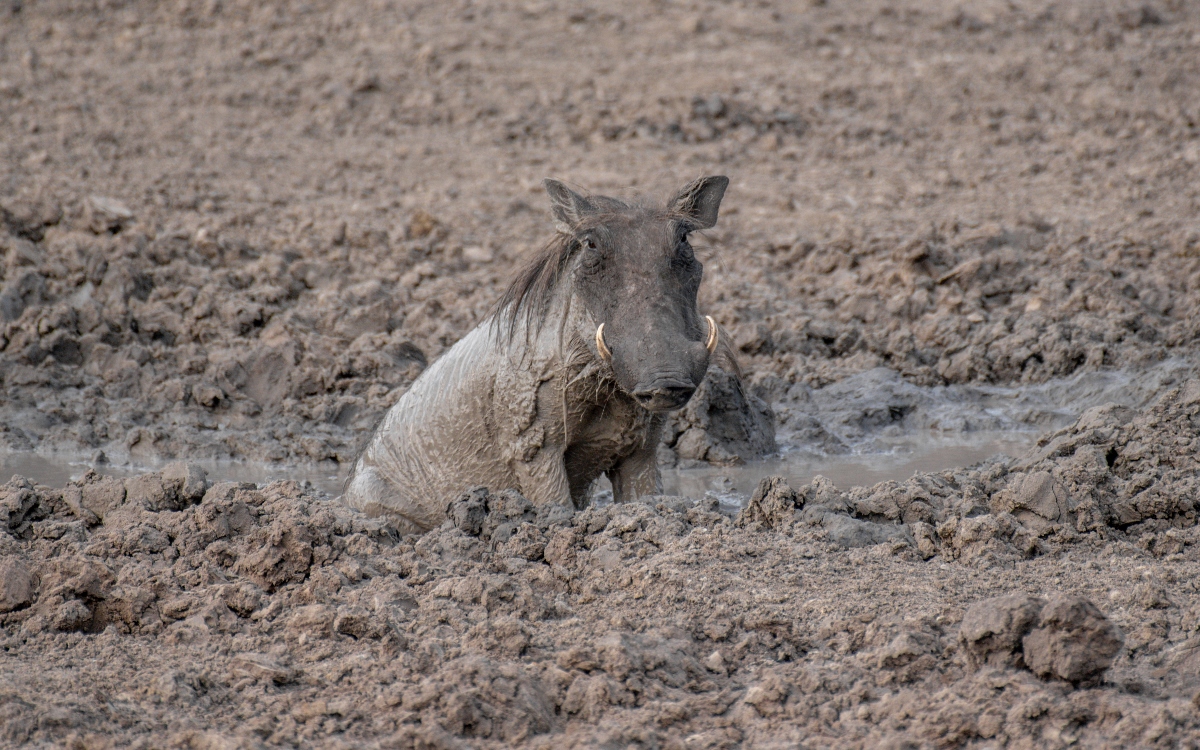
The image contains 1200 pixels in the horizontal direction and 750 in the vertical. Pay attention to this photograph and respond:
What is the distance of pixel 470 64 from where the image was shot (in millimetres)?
14070

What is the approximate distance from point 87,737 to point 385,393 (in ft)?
18.0

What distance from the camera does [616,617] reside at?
4051mm

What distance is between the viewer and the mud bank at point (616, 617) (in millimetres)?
3346

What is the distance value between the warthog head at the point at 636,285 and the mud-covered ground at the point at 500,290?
547mm

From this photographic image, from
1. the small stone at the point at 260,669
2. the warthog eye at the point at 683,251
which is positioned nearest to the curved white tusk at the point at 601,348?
the warthog eye at the point at 683,251

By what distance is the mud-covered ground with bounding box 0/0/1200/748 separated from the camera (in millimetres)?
3514

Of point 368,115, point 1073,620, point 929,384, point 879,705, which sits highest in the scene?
point 368,115

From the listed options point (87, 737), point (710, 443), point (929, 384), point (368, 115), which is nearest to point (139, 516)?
point (87, 737)

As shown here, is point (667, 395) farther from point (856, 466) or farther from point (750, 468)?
point (856, 466)

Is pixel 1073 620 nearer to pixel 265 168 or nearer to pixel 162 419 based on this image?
pixel 162 419

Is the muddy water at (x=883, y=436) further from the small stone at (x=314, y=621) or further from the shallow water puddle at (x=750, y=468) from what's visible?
the small stone at (x=314, y=621)

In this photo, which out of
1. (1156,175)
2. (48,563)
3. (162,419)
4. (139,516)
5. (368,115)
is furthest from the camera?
(368,115)

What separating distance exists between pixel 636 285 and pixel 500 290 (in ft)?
17.3

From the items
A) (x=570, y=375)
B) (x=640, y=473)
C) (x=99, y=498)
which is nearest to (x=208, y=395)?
(x=99, y=498)
